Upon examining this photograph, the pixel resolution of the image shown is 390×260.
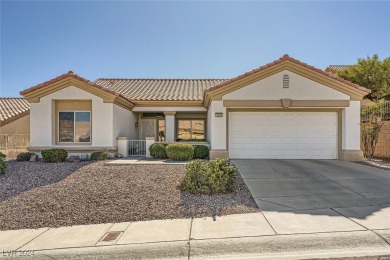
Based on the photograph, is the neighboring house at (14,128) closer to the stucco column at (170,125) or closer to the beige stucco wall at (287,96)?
the stucco column at (170,125)

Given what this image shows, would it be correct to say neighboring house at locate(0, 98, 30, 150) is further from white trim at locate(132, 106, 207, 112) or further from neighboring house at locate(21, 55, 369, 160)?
white trim at locate(132, 106, 207, 112)

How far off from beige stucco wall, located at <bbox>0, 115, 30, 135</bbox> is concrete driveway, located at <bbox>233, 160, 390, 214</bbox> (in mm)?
18240

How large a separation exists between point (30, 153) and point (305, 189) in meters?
13.6

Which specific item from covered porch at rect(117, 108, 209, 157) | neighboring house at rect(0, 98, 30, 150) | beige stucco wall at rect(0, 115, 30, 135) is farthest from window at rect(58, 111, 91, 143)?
beige stucco wall at rect(0, 115, 30, 135)

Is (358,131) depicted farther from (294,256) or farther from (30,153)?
(30,153)

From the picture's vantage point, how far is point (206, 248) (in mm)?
4266

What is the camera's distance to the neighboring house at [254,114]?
12.4 m

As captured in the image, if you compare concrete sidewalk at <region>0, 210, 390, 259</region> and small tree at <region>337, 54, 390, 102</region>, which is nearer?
concrete sidewalk at <region>0, 210, 390, 259</region>

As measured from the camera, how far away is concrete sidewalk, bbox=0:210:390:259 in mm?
4145

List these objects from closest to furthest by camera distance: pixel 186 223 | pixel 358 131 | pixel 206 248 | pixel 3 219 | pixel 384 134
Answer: pixel 206 248
pixel 186 223
pixel 3 219
pixel 358 131
pixel 384 134

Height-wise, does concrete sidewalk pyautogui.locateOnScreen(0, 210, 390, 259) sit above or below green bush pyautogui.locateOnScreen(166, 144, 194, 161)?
below

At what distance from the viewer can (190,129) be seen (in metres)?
18.8

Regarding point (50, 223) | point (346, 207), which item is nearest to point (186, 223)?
point (50, 223)

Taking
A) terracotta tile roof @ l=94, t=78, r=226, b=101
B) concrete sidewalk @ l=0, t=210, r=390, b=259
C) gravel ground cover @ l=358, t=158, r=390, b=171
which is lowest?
concrete sidewalk @ l=0, t=210, r=390, b=259
